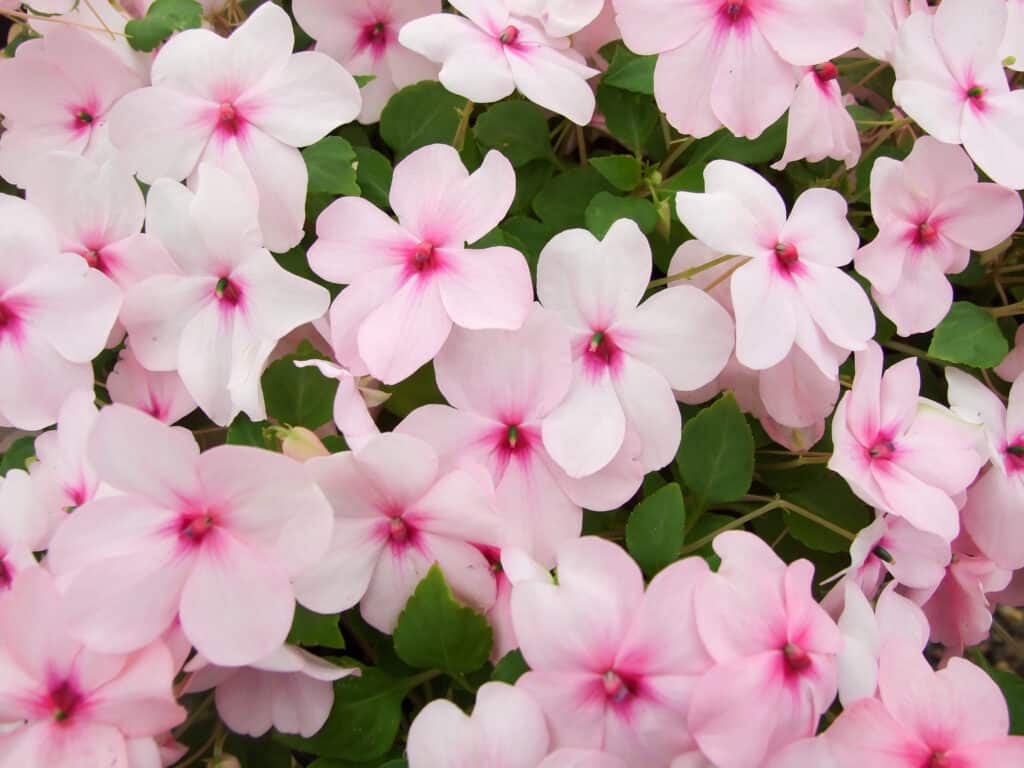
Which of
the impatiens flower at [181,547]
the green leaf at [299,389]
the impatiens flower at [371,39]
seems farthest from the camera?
the impatiens flower at [371,39]

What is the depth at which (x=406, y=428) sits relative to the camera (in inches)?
19.2

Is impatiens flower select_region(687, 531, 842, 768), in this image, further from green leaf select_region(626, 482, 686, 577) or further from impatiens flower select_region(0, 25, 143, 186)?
impatiens flower select_region(0, 25, 143, 186)

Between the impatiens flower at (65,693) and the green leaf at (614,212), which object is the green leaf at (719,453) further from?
the impatiens flower at (65,693)

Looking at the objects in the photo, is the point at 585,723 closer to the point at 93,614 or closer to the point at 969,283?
the point at 93,614

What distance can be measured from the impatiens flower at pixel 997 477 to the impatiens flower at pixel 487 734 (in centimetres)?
32

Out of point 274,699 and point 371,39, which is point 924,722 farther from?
point 371,39

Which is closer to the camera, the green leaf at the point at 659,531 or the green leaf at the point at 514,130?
the green leaf at the point at 659,531

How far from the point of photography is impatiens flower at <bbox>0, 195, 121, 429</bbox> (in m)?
0.52

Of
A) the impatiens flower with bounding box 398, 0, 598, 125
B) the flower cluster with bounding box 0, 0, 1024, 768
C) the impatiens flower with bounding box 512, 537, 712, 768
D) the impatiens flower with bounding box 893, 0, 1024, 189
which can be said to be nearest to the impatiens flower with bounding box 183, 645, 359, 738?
the flower cluster with bounding box 0, 0, 1024, 768

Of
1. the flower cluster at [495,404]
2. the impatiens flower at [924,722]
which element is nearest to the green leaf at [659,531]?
the flower cluster at [495,404]

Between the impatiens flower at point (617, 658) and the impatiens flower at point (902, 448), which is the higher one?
the impatiens flower at point (902, 448)

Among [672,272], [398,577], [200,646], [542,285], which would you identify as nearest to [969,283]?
[672,272]

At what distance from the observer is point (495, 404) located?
0.50 m

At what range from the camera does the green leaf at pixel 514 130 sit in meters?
0.63
